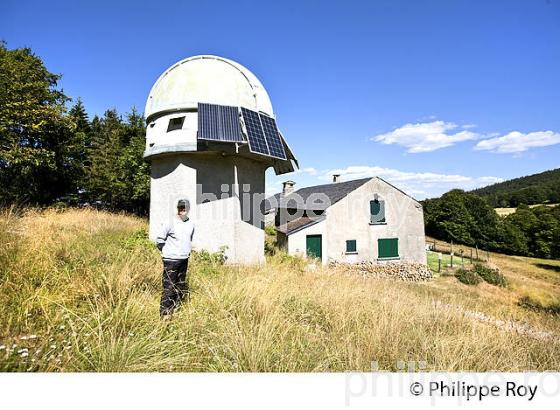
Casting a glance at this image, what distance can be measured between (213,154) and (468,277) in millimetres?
26249

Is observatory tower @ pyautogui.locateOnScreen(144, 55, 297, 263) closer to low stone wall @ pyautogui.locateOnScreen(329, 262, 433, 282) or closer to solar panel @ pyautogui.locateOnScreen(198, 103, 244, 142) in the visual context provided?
solar panel @ pyautogui.locateOnScreen(198, 103, 244, 142)

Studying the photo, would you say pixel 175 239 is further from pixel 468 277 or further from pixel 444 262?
pixel 444 262

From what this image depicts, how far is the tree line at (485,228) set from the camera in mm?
46031

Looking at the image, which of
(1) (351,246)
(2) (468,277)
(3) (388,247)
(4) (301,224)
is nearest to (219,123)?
(4) (301,224)

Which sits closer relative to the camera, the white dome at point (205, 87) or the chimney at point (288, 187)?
the white dome at point (205, 87)

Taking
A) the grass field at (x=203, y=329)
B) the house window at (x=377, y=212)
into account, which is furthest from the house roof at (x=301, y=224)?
the grass field at (x=203, y=329)

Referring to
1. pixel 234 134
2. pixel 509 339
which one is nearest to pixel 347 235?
pixel 234 134

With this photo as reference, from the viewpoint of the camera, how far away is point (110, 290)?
13.1 ft

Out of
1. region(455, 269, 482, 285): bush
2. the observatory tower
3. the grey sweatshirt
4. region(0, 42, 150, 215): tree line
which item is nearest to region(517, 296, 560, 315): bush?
region(455, 269, 482, 285): bush

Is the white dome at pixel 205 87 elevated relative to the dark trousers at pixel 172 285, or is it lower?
elevated

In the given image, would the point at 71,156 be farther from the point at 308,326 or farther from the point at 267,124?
the point at 308,326

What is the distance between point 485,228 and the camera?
47.7 meters

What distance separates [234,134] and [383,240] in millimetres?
21170

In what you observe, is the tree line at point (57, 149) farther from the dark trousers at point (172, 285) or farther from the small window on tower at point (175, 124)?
the dark trousers at point (172, 285)
